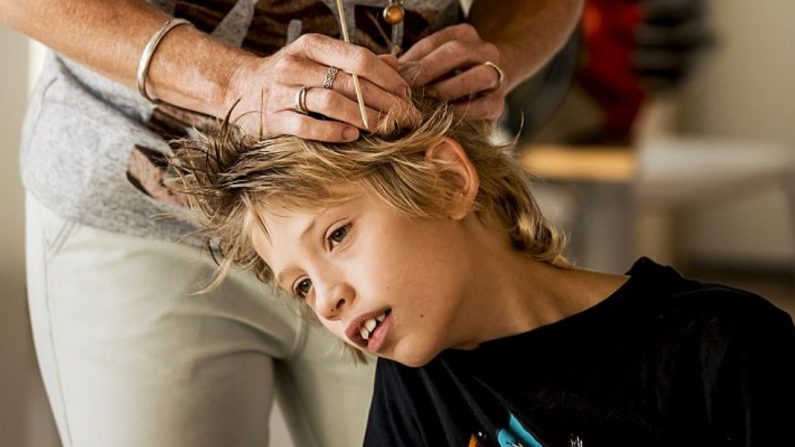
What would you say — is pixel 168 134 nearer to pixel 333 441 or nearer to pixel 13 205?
pixel 333 441

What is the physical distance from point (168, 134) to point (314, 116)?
0.28 m

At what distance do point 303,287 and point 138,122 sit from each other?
29 cm

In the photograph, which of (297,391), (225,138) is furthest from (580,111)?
(225,138)

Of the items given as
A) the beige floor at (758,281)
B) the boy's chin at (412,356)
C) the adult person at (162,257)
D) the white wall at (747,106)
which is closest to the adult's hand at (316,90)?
the adult person at (162,257)

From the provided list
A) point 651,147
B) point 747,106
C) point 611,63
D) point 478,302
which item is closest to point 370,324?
point 478,302

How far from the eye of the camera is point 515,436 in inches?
51.7

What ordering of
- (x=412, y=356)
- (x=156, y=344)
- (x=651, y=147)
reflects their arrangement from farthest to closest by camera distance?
1. (x=651, y=147)
2. (x=156, y=344)
3. (x=412, y=356)

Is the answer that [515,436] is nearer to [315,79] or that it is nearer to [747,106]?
[315,79]

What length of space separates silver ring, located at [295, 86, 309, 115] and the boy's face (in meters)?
0.11

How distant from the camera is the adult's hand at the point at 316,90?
3.87 feet

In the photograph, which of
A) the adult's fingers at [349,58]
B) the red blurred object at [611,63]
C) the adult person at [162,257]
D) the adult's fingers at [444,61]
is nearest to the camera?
the adult's fingers at [349,58]

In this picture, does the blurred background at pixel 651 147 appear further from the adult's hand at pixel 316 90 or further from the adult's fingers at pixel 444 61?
the adult's hand at pixel 316 90

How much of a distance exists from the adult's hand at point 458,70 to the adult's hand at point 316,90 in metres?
0.08

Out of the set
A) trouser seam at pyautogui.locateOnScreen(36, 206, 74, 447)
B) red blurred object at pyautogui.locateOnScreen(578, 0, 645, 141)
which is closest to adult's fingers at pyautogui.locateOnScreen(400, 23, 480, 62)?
trouser seam at pyautogui.locateOnScreen(36, 206, 74, 447)
